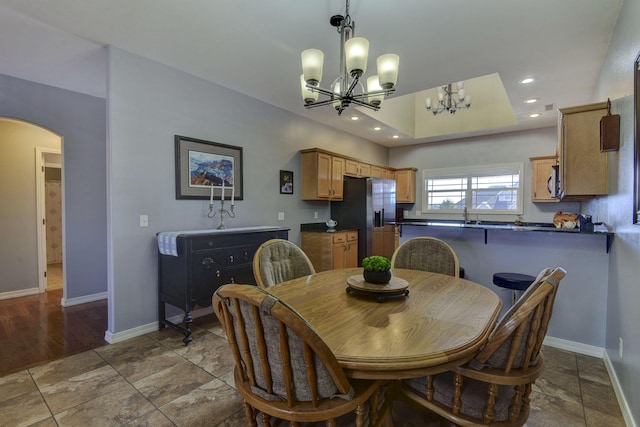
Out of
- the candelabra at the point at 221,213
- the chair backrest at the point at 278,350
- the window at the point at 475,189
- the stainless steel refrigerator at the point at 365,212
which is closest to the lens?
the chair backrest at the point at 278,350

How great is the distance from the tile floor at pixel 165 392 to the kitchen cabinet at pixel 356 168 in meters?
3.53

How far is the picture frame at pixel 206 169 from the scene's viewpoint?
327cm

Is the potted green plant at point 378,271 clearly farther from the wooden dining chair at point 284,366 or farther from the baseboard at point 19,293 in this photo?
the baseboard at point 19,293

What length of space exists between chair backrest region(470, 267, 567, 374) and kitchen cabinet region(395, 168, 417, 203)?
18.7ft

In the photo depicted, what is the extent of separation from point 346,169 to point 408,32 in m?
2.80

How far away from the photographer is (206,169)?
11.4 feet

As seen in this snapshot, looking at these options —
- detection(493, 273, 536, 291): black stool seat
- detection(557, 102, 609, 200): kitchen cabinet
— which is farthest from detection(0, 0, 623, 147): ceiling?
detection(493, 273, 536, 291): black stool seat

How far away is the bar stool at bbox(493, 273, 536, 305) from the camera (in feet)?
8.47

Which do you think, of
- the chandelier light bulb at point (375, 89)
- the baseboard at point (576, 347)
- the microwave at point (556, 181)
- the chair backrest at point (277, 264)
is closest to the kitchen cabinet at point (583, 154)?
the microwave at point (556, 181)

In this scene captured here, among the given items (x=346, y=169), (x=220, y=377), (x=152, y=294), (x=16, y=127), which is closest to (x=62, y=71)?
(x=16, y=127)

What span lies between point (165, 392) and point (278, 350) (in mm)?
1569

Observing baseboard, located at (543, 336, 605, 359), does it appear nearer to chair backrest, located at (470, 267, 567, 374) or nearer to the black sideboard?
chair backrest, located at (470, 267, 567, 374)

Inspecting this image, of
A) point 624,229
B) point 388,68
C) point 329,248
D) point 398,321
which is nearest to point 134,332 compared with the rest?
point 329,248

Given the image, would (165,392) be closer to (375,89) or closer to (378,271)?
(378,271)
